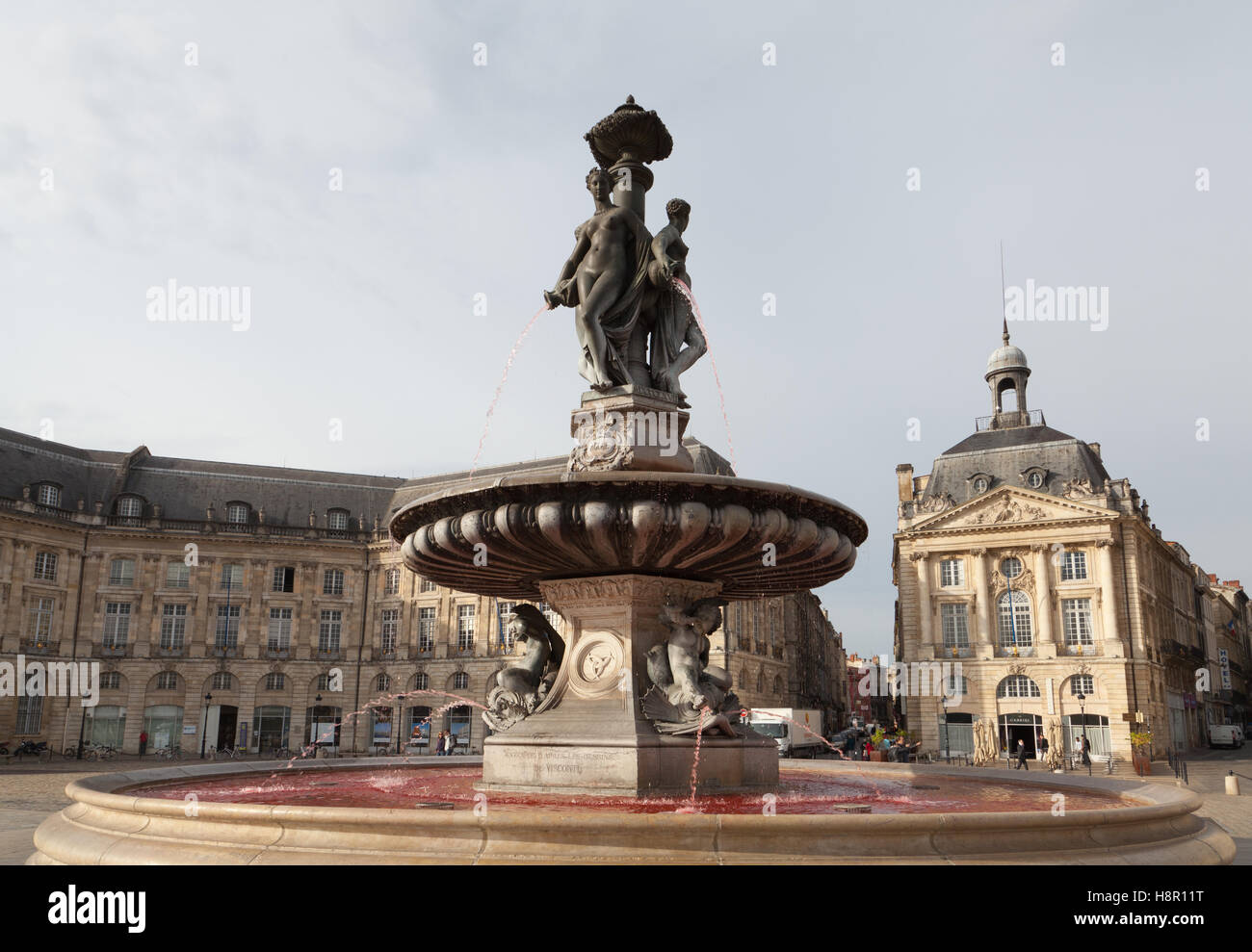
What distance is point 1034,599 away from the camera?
53375mm

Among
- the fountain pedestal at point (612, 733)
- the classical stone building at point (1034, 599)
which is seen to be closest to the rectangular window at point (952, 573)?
the classical stone building at point (1034, 599)

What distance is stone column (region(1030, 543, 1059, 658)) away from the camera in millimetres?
51938

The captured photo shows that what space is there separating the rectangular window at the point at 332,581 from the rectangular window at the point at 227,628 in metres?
5.22

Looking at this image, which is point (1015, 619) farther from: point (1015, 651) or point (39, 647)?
point (39, 647)

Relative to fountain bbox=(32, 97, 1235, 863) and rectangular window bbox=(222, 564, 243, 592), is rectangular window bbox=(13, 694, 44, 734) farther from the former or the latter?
fountain bbox=(32, 97, 1235, 863)

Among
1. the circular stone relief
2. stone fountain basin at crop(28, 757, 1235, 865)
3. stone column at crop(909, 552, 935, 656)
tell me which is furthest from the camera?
stone column at crop(909, 552, 935, 656)

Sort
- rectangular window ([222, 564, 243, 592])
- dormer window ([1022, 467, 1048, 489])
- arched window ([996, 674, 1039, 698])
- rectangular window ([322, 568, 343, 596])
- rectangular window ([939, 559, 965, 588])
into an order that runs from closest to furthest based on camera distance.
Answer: arched window ([996, 674, 1039, 698]) < dormer window ([1022, 467, 1048, 489]) < rectangular window ([939, 559, 965, 588]) < rectangular window ([222, 564, 243, 592]) < rectangular window ([322, 568, 343, 596])

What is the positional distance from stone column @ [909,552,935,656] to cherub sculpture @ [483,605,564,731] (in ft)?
163

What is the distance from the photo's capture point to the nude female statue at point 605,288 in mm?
9906

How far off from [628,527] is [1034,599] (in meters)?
51.0

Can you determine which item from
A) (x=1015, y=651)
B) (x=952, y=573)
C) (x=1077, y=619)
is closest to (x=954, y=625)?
(x=952, y=573)

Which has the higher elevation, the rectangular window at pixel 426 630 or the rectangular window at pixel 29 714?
the rectangular window at pixel 426 630

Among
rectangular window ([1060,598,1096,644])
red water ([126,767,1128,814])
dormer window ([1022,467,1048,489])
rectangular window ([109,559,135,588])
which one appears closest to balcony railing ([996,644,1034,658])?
rectangular window ([1060,598,1096,644])

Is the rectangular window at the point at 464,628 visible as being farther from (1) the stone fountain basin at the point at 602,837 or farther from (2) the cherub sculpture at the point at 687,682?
(1) the stone fountain basin at the point at 602,837
